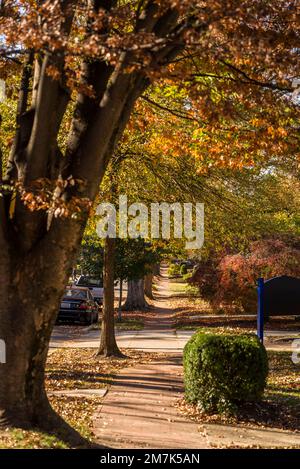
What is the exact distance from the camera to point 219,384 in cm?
956

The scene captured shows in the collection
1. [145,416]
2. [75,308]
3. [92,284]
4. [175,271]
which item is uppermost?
[175,271]

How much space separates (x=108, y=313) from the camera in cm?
1633

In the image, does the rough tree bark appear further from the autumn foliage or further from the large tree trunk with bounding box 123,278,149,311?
the large tree trunk with bounding box 123,278,149,311

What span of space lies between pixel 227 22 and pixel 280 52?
981 mm

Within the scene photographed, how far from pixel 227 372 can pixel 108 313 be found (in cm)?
709

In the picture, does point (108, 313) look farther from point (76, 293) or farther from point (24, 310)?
point (76, 293)

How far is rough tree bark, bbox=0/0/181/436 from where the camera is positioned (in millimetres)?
7164

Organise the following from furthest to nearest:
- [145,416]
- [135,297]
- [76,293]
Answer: [135,297] < [76,293] < [145,416]

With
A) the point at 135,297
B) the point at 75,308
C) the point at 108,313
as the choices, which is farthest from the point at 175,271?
the point at 108,313

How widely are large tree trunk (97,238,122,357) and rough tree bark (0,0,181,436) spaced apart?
27.6ft

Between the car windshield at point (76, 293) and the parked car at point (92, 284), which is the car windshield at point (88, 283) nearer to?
the parked car at point (92, 284)

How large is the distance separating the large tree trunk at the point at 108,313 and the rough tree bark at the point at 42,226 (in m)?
8.42

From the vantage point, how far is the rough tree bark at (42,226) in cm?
716

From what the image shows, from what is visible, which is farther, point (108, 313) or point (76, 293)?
point (76, 293)
